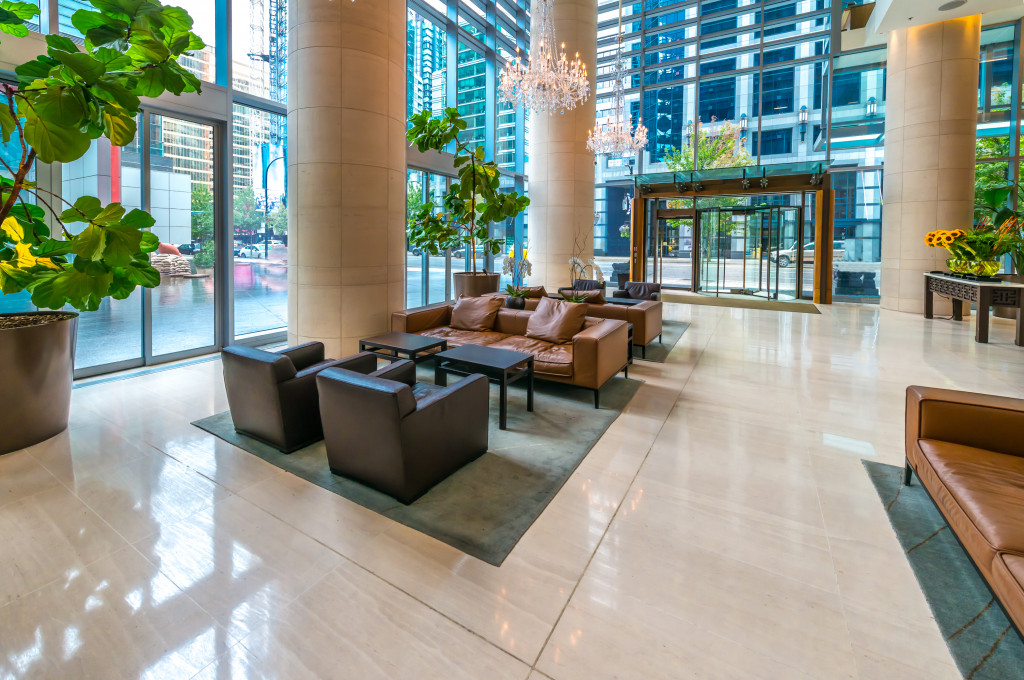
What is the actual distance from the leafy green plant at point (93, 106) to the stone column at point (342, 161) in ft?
8.62

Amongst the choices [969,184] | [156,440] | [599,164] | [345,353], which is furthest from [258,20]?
[969,184]

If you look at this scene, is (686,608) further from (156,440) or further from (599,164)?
(599,164)

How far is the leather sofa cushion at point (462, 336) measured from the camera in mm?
5387

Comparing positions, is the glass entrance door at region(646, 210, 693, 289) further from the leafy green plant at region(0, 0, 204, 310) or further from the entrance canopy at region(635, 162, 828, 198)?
the leafy green plant at region(0, 0, 204, 310)

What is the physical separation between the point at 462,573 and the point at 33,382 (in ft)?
11.0

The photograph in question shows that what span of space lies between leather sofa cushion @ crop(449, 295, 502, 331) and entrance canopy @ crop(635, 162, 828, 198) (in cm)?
956

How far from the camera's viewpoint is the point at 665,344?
23.9 feet

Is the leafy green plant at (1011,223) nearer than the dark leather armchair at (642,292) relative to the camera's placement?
Yes

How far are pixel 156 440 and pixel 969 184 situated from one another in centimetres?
1430

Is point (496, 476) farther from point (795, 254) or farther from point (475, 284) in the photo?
point (795, 254)

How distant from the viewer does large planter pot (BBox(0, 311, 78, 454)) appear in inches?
127

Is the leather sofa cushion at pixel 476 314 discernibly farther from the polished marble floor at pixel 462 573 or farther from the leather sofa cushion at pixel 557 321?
the polished marble floor at pixel 462 573

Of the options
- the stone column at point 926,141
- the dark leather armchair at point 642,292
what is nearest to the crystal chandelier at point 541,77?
the dark leather armchair at point 642,292

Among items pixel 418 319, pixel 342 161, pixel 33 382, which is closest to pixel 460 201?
pixel 342 161
